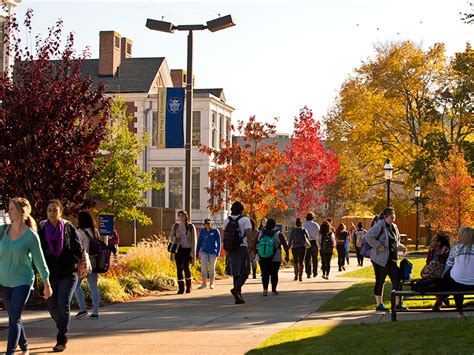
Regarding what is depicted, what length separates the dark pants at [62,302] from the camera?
1154 cm

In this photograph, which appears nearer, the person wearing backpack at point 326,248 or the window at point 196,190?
the person wearing backpack at point 326,248

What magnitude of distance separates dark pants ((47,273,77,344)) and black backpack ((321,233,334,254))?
17114mm

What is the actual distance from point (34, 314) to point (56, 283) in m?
4.55

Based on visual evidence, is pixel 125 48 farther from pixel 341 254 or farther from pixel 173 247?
pixel 173 247

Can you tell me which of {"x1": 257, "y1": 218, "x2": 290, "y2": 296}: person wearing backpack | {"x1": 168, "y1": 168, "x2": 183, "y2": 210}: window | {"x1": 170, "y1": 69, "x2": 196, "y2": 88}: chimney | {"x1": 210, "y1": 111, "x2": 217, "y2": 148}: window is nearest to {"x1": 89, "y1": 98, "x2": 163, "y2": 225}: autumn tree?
{"x1": 168, "y1": 168, "x2": 183, "y2": 210}: window

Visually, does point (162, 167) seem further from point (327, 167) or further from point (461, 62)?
point (461, 62)

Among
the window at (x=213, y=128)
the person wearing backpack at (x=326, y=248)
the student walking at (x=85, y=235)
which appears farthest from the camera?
the window at (x=213, y=128)

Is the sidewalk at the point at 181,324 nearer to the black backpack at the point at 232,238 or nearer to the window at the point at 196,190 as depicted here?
the black backpack at the point at 232,238

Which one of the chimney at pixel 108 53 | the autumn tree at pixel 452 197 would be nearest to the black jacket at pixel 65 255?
the autumn tree at pixel 452 197

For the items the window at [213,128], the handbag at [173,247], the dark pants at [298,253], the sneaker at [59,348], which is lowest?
the sneaker at [59,348]

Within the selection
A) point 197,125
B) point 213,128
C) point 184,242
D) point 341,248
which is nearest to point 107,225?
point 184,242

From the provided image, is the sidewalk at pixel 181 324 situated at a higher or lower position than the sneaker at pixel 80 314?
lower

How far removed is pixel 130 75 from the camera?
196ft

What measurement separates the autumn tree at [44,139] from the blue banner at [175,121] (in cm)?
563
